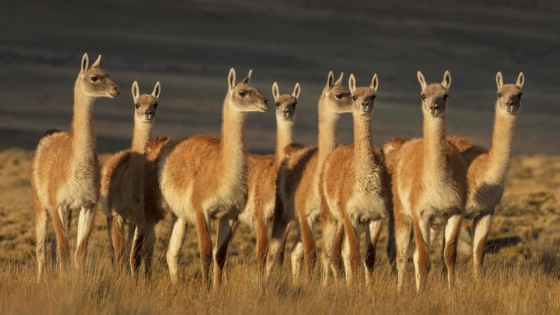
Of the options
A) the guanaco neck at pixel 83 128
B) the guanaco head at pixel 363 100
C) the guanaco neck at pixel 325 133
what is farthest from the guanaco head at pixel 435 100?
the guanaco neck at pixel 83 128

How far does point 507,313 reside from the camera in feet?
28.8

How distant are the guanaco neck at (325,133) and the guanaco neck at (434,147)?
1.60 m

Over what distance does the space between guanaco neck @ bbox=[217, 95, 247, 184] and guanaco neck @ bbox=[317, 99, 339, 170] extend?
1.15m

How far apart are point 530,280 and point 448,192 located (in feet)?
3.82

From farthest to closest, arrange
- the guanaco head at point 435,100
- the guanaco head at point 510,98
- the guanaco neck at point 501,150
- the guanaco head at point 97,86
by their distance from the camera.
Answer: the guanaco neck at point 501,150, the guanaco head at point 510,98, the guanaco head at point 97,86, the guanaco head at point 435,100

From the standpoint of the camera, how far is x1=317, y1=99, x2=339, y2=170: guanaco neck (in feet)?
39.7

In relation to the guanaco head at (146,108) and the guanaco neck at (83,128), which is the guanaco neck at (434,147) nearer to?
the guanaco head at (146,108)

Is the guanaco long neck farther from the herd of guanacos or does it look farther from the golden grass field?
the golden grass field

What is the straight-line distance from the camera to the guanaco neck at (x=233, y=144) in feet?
35.9

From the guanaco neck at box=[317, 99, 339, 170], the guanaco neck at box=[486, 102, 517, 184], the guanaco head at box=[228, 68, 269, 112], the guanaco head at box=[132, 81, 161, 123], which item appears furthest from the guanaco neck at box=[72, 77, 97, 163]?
the guanaco neck at box=[486, 102, 517, 184]

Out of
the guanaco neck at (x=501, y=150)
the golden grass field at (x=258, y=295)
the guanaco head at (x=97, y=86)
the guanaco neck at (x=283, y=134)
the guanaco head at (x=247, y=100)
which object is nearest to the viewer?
the golden grass field at (x=258, y=295)

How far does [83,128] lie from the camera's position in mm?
11328

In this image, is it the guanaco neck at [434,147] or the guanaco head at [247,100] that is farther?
Result: the guanaco head at [247,100]

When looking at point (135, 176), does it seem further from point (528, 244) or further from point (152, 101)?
point (528, 244)
